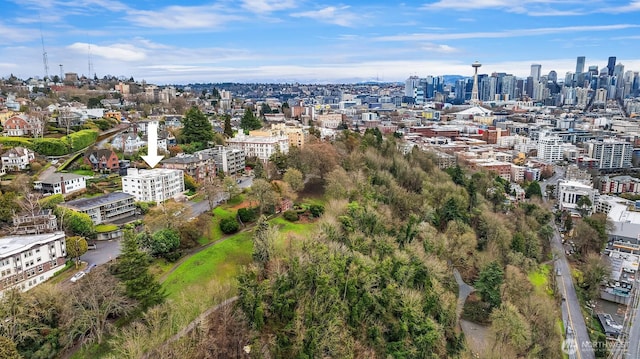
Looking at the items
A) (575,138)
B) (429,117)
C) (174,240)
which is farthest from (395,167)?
(429,117)

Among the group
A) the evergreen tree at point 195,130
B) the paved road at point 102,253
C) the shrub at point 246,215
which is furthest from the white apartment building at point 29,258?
the evergreen tree at point 195,130

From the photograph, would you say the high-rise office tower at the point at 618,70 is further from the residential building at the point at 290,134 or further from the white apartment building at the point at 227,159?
the white apartment building at the point at 227,159

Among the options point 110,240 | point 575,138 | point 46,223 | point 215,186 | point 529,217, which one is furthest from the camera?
point 575,138

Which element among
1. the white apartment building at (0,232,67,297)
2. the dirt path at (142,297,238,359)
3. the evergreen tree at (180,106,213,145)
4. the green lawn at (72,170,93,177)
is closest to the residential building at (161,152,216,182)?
the green lawn at (72,170,93,177)

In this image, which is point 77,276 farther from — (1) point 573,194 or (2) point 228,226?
(1) point 573,194

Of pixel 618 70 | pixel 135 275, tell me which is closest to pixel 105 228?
pixel 135 275

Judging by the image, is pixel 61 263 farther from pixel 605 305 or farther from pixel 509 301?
pixel 605 305
